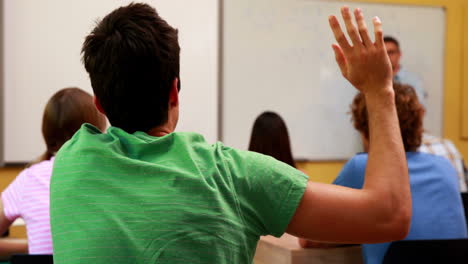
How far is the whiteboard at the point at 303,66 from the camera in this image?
447 centimetres

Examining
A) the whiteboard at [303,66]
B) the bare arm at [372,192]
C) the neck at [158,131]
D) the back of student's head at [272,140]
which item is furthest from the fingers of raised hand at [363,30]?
the whiteboard at [303,66]

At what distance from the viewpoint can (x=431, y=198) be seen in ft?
6.93

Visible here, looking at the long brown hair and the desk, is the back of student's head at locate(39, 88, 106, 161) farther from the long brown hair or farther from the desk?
the desk

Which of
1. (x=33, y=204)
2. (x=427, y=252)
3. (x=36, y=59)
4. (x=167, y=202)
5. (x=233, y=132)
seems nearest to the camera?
(x=167, y=202)

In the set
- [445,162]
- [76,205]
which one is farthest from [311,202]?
[445,162]

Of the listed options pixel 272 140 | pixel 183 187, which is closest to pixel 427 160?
pixel 272 140

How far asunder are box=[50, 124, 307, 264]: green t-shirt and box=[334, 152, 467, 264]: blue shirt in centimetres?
123

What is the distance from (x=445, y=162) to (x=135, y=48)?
1.62 metres

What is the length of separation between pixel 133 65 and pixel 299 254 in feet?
4.45

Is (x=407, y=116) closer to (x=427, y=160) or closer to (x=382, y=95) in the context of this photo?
(x=427, y=160)

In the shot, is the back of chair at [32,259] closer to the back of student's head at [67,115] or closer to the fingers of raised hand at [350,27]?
the back of student's head at [67,115]

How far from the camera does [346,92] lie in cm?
485

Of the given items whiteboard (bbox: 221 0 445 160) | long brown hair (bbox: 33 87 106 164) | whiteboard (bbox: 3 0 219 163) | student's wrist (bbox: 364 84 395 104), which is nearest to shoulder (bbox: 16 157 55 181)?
long brown hair (bbox: 33 87 106 164)

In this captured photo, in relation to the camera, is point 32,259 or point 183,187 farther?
point 32,259
